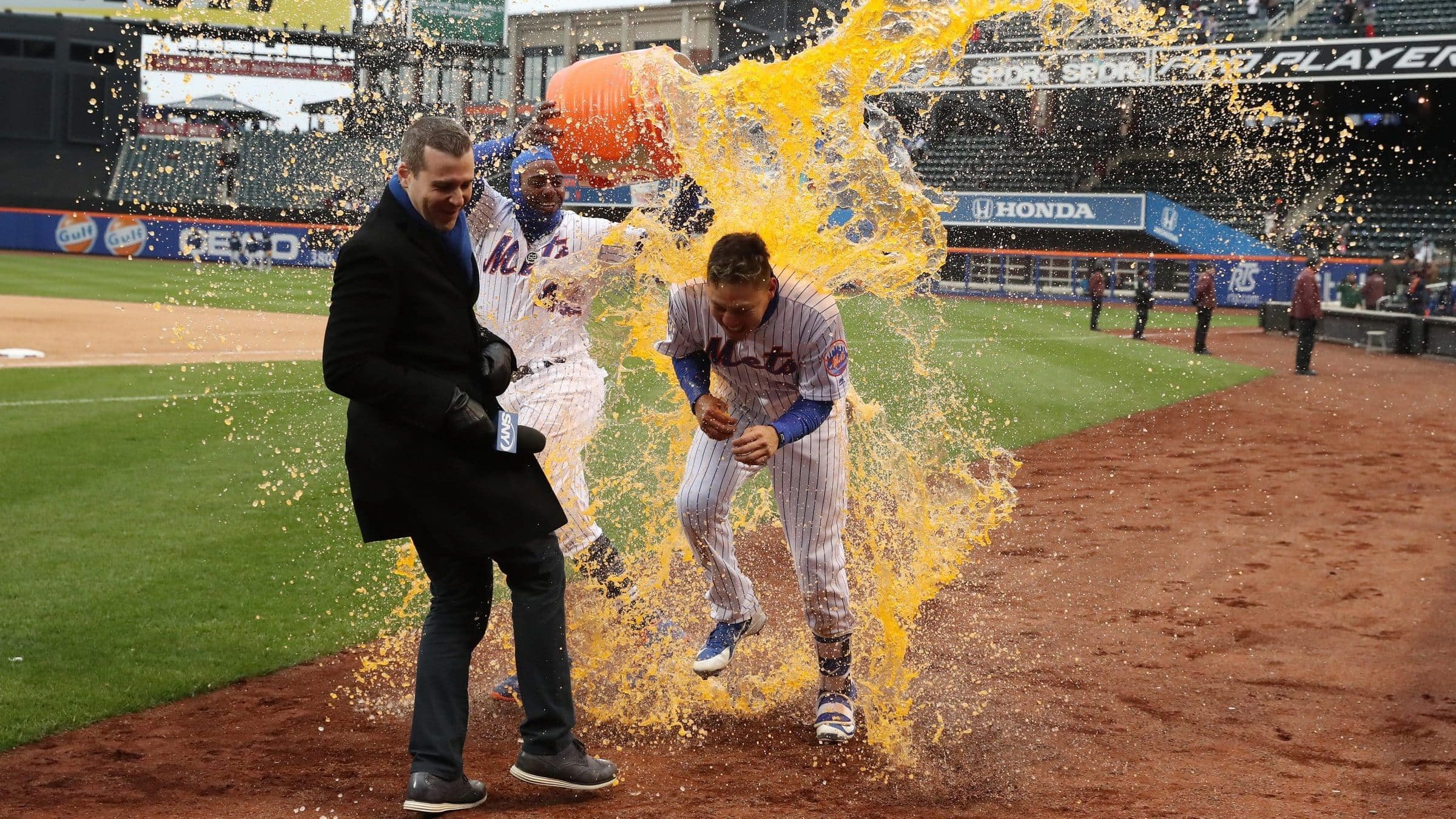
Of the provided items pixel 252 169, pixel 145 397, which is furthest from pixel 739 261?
pixel 252 169

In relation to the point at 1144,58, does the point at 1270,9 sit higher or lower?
higher

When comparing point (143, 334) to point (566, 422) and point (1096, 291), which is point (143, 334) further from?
point (1096, 291)

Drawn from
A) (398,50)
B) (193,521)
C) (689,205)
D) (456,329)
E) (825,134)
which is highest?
(398,50)

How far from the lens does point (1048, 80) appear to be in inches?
1230

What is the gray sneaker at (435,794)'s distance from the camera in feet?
11.6

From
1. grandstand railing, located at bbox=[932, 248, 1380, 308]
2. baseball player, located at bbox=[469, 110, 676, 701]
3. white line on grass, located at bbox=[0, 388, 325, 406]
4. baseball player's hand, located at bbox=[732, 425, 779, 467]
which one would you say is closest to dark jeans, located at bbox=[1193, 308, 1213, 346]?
grandstand railing, located at bbox=[932, 248, 1380, 308]

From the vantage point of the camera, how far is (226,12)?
44812mm

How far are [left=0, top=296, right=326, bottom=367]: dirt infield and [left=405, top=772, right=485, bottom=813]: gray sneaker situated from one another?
1130 centimetres

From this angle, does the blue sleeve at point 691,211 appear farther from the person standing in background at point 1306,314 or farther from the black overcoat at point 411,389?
the person standing in background at point 1306,314

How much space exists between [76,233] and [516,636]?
41.3m

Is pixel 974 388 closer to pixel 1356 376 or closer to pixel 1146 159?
pixel 1356 376

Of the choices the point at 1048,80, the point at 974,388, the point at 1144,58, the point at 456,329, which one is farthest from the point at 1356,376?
the point at 456,329

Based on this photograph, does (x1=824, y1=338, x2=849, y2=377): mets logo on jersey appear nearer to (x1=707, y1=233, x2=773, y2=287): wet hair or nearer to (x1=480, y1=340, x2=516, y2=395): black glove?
(x1=707, y1=233, x2=773, y2=287): wet hair

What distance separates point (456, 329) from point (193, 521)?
4.79 m
